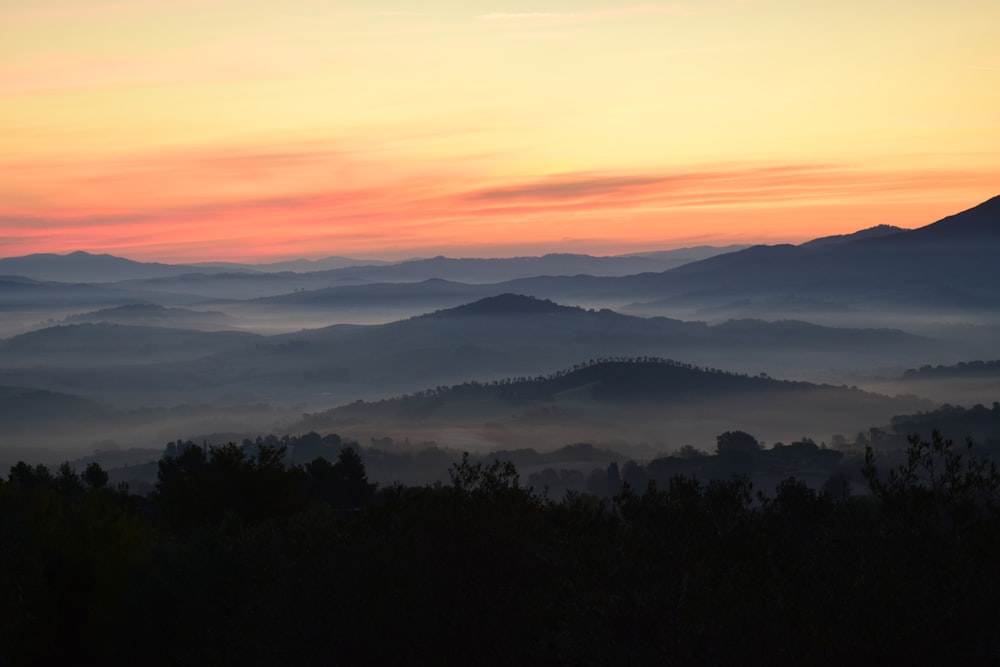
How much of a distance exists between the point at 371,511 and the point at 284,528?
3467 mm

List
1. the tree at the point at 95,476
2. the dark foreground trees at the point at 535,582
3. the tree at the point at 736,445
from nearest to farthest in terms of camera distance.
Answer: the dark foreground trees at the point at 535,582
the tree at the point at 95,476
the tree at the point at 736,445

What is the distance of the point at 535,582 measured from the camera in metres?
20.2

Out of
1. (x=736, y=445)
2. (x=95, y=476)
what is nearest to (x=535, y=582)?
(x=95, y=476)

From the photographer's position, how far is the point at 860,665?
14938mm

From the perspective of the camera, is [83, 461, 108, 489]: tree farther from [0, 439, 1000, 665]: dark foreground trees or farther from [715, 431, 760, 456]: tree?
[715, 431, 760, 456]: tree

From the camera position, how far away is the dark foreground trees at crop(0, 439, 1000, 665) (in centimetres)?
1569

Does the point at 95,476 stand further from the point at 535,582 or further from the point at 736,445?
the point at 736,445

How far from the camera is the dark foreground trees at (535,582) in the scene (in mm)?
15688

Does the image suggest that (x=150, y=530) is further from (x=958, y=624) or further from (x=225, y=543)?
(x=958, y=624)

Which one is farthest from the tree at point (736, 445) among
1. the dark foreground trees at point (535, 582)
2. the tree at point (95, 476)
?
the dark foreground trees at point (535, 582)

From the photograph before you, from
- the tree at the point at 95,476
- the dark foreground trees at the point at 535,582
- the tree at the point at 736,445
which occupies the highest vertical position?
the dark foreground trees at the point at 535,582

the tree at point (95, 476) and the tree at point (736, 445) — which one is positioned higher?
the tree at point (95, 476)

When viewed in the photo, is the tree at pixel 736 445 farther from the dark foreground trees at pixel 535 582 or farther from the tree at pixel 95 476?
the dark foreground trees at pixel 535 582

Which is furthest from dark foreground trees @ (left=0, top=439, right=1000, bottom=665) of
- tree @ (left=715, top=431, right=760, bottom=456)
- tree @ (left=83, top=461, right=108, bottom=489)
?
tree @ (left=715, top=431, right=760, bottom=456)
